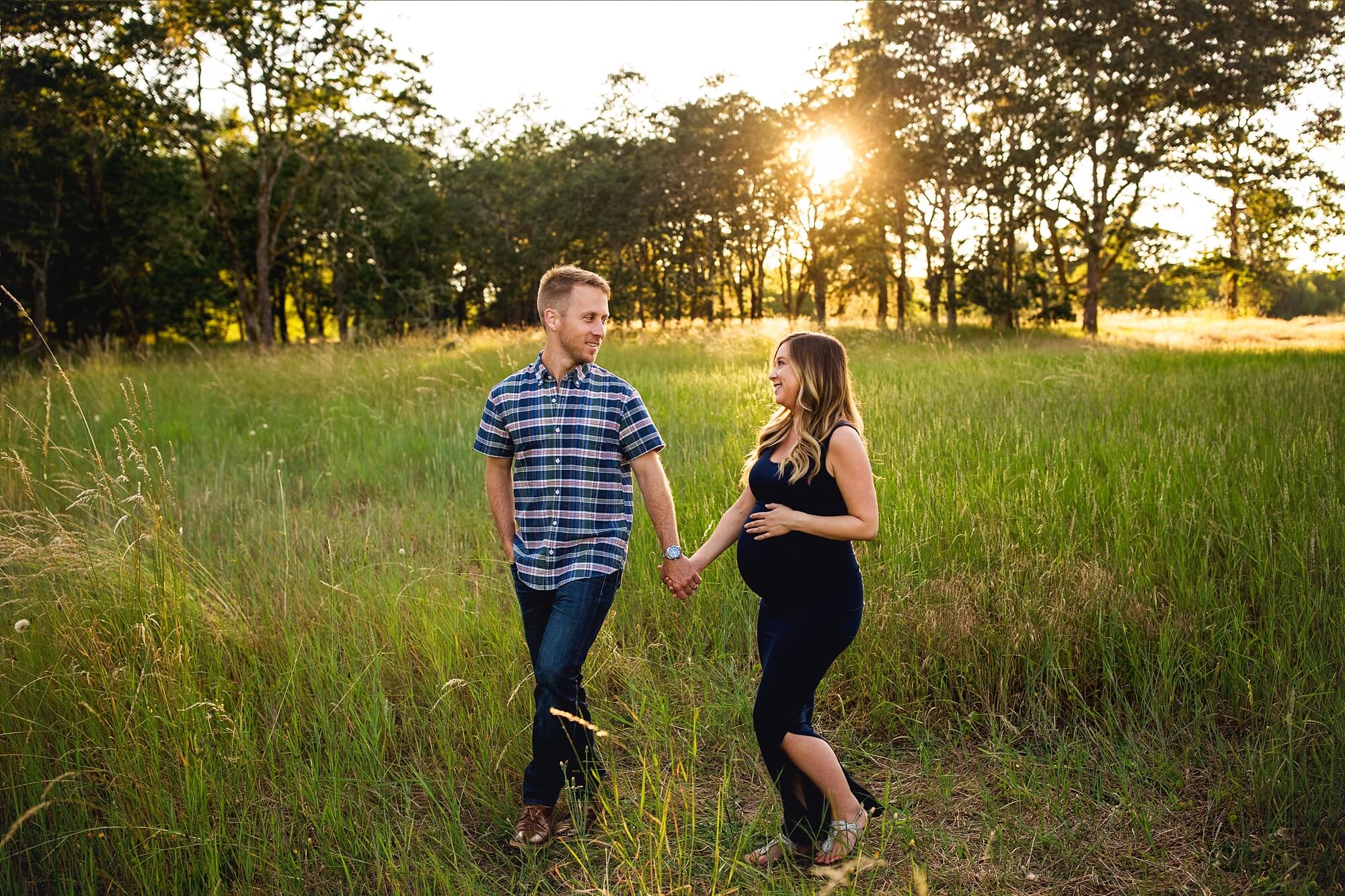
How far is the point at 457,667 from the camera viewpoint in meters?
3.82

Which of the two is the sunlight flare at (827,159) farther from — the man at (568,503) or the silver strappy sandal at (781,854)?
the silver strappy sandal at (781,854)

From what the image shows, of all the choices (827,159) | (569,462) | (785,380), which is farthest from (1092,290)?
(569,462)

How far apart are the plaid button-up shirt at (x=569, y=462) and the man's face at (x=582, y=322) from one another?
0.09 meters

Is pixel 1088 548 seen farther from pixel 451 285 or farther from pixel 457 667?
pixel 451 285

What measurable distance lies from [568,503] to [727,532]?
22.6 inches

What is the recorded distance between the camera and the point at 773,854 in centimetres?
274

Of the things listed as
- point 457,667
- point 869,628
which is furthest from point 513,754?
point 869,628

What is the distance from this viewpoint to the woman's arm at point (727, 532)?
293cm

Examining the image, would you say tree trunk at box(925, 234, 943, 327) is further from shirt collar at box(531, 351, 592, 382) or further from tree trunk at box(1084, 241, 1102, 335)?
shirt collar at box(531, 351, 592, 382)

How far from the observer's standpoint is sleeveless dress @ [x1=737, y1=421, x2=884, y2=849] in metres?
2.61

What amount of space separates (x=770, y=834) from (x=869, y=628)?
4.10ft

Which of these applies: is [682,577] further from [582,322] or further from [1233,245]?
[1233,245]

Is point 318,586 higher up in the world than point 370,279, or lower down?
lower down

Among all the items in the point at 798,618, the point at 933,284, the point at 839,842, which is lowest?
the point at 839,842
